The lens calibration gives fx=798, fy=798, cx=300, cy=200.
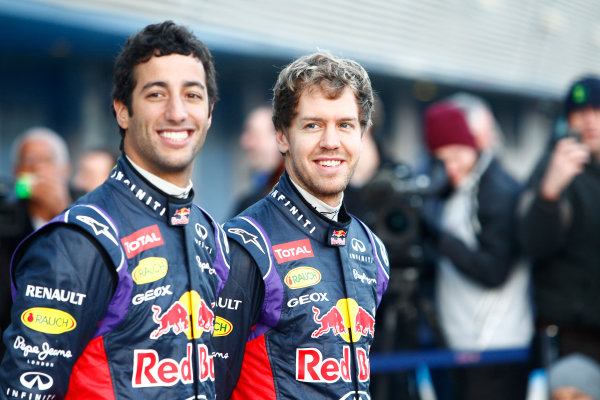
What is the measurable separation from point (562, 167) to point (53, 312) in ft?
10.4

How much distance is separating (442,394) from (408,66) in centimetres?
806

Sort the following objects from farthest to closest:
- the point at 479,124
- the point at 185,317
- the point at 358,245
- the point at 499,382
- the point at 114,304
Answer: the point at 479,124 → the point at 499,382 → the point at 358,245 → the point at 185,317 → the point at 114,304

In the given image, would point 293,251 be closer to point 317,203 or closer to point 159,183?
point 317,203

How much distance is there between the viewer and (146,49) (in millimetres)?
2408

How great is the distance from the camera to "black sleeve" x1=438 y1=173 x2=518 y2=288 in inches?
184

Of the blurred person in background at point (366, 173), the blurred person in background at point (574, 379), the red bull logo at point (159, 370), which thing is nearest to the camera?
the red bull logo at point (159, 370)

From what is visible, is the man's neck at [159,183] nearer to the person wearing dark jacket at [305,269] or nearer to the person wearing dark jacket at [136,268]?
the person wearing dark jacket at [136,268]

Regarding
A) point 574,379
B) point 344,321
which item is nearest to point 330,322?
point 344,321

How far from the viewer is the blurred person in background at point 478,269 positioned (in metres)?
4.72

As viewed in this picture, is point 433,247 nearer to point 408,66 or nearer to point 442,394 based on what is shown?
point 442,394

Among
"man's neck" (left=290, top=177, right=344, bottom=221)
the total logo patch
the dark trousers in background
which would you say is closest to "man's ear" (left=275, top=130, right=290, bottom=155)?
"man's neck" (left=290, top=177, right=344, bottom=221)

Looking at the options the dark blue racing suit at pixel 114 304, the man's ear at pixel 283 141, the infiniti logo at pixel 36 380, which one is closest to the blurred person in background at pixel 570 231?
the man's ear at pixel 283 141

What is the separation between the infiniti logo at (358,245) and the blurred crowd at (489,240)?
139 cm

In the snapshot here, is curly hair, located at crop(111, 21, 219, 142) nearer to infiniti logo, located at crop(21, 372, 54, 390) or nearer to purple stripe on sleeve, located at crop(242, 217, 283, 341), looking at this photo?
purple stripe on sleeve, located at crop(242, 217, 283, 341)
